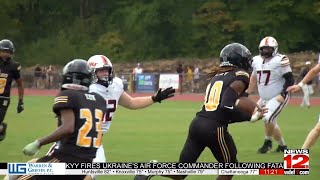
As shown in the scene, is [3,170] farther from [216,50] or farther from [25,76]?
[216,50]

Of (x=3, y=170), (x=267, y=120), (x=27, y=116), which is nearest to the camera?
(x=3, y=170)

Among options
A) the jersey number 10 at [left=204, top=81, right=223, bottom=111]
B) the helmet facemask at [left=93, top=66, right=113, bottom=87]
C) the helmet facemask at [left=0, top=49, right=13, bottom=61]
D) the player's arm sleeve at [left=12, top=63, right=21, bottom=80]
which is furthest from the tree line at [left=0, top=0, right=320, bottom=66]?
the jersey number 10 at [left=204, top=81, right=223, bottom=111]

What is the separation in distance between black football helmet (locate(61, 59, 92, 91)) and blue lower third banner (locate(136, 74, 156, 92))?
33.7 metres

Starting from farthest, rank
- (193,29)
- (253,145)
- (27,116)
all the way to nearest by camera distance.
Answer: (193,29) → (27,116) → (253,145)

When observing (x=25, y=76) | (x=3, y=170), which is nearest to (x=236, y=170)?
(x=3, y=170)

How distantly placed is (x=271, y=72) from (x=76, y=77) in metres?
7.43

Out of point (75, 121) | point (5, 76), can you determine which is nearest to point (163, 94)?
point (75, 121)

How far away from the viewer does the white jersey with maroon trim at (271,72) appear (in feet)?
45.2

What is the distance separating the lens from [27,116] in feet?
77.0

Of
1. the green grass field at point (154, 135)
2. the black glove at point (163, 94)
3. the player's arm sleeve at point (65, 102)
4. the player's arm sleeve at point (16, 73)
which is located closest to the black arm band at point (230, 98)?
the black glove at point (163, 94)

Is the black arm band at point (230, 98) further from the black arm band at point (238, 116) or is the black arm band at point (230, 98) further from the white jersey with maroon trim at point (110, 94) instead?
the white jersey with maroon trim at point (110, 94)

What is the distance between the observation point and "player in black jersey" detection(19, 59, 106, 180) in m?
6.83

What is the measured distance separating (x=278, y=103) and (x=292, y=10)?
4172 cm

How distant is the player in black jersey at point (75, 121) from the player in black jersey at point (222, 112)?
1.71m
